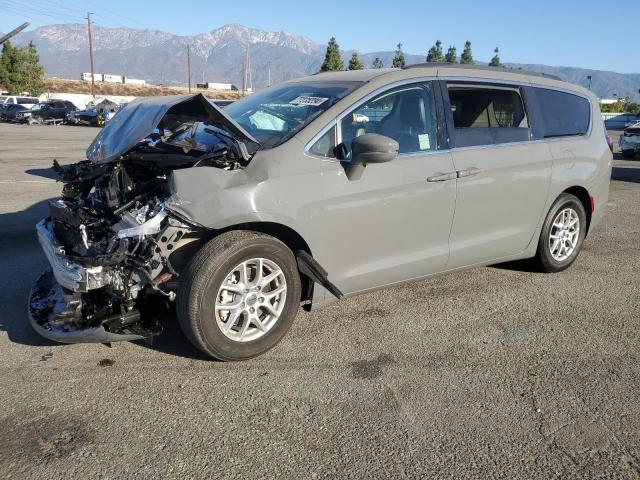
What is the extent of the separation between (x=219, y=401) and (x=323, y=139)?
1810mm

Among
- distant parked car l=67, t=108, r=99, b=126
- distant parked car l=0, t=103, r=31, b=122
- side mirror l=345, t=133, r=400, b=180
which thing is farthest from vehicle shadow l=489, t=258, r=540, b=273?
distant parked car l=0, t=103, r=31, b=122

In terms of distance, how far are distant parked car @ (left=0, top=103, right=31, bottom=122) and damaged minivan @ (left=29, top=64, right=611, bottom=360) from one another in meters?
38.8

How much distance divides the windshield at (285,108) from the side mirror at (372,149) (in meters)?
0.41

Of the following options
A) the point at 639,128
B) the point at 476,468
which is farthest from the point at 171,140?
the point at 639,128

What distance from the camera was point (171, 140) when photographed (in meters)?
4.17

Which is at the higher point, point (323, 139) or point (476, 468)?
point (323, 139)

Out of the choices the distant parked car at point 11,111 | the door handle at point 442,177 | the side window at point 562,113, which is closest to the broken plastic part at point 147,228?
the door handle at point 442,177

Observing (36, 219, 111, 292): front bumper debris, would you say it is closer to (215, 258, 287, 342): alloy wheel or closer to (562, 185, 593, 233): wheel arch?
(215, 258, 287, 342): alloy wheel

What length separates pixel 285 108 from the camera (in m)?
4.30

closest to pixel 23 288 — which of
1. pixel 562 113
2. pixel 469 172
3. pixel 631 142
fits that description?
pixel 469 172

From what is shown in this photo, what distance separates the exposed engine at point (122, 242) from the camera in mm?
3375

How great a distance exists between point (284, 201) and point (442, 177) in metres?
1.32

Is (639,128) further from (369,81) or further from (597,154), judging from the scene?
(369,81)

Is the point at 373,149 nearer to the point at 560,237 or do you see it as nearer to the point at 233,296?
the point at 233,296
